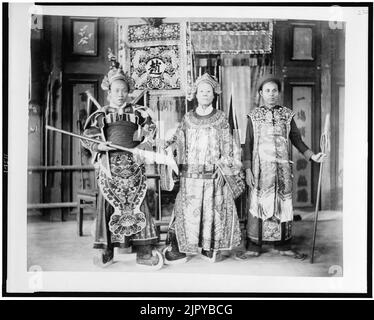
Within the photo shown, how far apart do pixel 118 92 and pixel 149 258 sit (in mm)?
563

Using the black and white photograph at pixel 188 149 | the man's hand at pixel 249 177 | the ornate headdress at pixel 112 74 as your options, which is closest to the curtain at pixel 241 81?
the black and white photograph at pixel 188 149

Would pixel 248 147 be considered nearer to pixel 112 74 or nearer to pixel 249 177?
pixel 249 177

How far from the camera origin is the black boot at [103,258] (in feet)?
5.31

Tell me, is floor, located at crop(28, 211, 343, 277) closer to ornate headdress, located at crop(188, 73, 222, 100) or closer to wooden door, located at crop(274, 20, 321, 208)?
wooden door, located at crop(274, 20, 321, 208)

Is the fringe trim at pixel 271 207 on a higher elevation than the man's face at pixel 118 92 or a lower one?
lower

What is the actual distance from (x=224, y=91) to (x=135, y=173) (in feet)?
1.32

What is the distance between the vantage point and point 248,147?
1637mm

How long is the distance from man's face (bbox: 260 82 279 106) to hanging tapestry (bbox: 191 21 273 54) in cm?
11

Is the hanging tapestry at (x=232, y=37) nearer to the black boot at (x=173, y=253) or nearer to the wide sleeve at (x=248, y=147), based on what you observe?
the wide sleeve at (x=248, y=147)

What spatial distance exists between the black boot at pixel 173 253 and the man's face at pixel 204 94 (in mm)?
452

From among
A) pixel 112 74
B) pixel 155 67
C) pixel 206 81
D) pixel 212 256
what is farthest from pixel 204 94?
pixel 212 256

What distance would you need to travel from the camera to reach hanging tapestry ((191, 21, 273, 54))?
1.62 m

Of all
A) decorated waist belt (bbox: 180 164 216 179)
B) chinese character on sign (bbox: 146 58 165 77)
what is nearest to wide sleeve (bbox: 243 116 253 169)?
decorated waist belt (bbox: 180 164 216 179)
